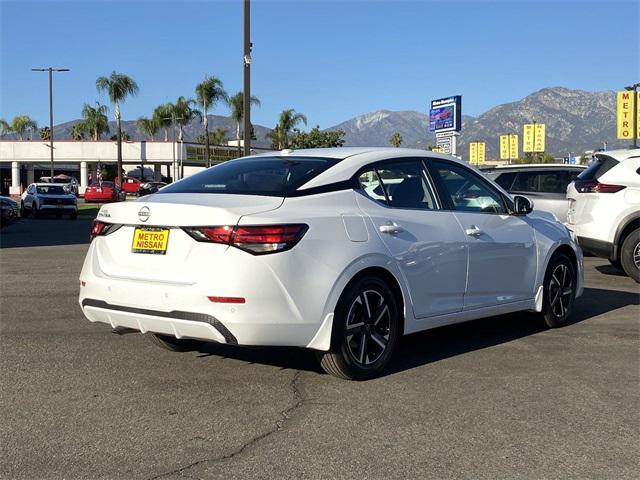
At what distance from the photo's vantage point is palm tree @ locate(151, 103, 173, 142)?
80250 millimetres

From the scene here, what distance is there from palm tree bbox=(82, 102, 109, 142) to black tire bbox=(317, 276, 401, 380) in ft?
262

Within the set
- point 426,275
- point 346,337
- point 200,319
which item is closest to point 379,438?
point 346,337

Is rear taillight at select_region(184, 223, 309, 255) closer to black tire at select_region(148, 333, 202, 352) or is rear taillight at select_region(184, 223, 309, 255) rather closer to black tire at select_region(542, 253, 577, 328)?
black tire at select_region(148, 333, 202, 352)

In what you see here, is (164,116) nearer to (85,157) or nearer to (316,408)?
(85,157)

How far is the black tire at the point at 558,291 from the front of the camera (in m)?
6.92

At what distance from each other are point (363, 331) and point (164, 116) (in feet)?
259

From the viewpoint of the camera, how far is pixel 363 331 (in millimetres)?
5055

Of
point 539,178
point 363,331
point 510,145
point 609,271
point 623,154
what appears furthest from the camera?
point 510,145

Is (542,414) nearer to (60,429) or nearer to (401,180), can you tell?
(401,180)

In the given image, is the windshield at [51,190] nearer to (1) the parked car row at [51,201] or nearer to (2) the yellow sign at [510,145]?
(1) the parked car row at [51,201]

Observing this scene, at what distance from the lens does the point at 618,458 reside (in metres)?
3.74

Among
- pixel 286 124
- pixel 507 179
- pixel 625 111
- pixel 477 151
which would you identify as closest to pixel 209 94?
pixel 286 124

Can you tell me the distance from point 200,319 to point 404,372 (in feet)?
5.43

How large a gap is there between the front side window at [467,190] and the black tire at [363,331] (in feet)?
4.23
